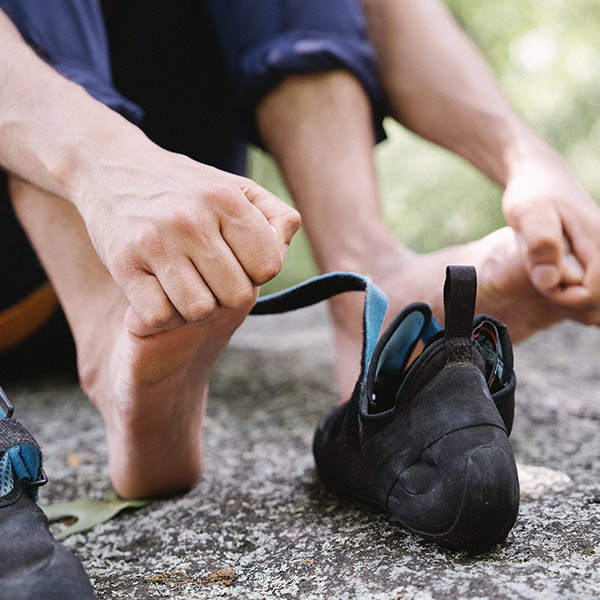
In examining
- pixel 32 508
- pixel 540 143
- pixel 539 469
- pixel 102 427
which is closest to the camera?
pixel 32 508

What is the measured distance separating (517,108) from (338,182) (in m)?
2.82

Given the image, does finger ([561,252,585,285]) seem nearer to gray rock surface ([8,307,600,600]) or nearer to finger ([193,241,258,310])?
gray rock surface ([8,307,600,600])

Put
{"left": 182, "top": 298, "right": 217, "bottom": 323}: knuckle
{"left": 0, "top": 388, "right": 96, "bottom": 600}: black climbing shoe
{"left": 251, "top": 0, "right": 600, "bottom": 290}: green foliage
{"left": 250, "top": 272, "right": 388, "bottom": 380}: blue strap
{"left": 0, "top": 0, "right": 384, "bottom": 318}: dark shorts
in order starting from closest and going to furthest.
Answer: {"left": 0, "top": 388, "right": 96, "bottom": 600}: black climbing shoe → {"left": 182, "top": 298, "right": 217, "bottom": 323}: knuckle → {"left": 250, "top": 272, "right": 388, "bottom": 380}: blue strap → {"left": 0, "top": 0, "right": 384, "bottom": 318}: dark shorts → {"left": 251, "top": 0, "right": 600, "bottom": 290}: green foliage

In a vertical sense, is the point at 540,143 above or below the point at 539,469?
above

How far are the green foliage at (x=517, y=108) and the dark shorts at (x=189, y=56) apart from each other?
2.35 metres

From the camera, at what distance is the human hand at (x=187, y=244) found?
0.54 m

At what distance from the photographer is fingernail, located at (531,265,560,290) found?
0.73m

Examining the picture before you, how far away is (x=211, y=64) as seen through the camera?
3.65 feet

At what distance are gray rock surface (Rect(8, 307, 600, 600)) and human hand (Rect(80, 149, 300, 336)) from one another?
0.67ft

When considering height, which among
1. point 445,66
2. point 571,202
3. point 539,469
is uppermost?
point 445,66

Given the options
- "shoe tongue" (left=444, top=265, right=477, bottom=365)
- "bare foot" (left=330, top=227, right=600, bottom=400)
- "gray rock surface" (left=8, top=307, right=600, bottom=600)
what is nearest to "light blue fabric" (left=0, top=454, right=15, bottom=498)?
"gray rock surface" (left=8, top=307, right=600, bottom=600)

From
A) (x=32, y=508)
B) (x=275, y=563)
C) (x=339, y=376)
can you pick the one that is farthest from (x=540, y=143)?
(x=32, y=508)

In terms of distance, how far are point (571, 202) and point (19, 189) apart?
60 cm

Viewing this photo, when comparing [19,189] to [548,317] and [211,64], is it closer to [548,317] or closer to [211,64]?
[211,64]
